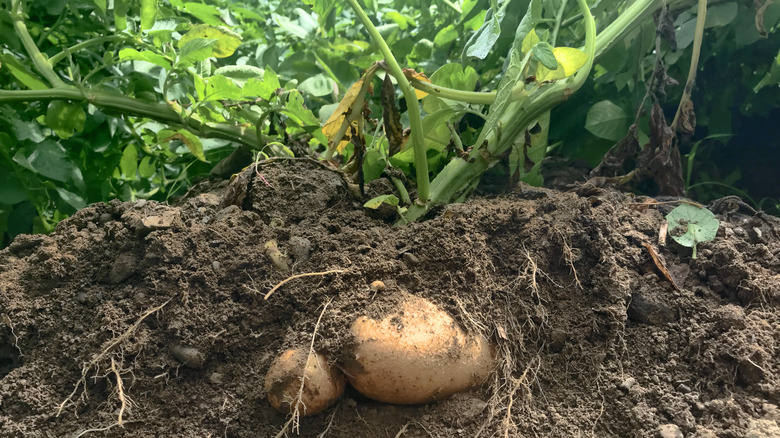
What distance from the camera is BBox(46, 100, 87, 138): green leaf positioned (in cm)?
115

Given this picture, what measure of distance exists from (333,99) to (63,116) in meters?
0.75

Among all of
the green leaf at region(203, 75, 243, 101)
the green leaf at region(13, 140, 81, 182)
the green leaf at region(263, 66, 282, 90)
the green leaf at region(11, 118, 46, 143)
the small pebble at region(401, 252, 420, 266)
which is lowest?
the green leaf at region(13, 140, 81, 182)

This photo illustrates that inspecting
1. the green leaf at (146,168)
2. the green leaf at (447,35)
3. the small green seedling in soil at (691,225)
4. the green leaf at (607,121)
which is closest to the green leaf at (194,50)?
the green leaf at (146,168)

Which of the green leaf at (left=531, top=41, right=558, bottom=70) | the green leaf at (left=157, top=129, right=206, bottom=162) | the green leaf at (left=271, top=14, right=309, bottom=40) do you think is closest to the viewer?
the green leaf at (left=531, top=41, right=558, bottom=70)

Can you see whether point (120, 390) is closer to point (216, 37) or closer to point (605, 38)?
point (216, 37)

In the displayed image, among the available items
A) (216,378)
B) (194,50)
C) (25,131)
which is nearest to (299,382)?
(216,378)

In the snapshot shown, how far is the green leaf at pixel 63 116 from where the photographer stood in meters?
1.15

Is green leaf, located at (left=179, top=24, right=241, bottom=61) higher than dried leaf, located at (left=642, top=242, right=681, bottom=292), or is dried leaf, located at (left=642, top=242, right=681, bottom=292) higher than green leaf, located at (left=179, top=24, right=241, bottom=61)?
green leaf, located at (left=179, top=24, right=241, bottom=61)

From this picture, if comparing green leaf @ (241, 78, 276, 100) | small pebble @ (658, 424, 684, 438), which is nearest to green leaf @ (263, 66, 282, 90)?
green leaf @ (241, 78, 276, 100)

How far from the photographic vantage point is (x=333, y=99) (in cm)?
161

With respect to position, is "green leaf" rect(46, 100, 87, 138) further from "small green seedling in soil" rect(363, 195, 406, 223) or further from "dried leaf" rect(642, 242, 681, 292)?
"dried leaf" rect(642, 242, 681, 292)

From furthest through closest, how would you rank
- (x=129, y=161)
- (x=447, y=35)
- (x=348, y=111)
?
(x=447, y=35) → (x=129, y=161) → (x=348, y=111)

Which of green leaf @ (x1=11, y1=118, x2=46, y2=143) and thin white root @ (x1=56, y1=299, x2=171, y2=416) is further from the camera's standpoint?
green leaf @ (x1=11, y1=118, x2=46, y2=143)

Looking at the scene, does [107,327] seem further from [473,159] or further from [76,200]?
[473,159]
